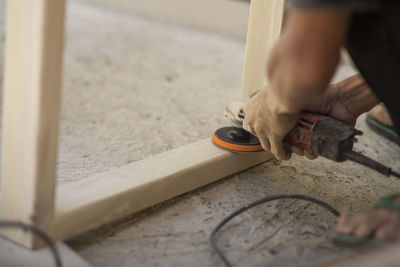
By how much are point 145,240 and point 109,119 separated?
0.81 m

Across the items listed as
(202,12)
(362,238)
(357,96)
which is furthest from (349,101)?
(202,12)

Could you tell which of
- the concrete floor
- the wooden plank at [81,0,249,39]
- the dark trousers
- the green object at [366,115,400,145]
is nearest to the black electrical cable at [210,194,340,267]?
the concrete floor

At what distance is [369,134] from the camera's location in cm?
193

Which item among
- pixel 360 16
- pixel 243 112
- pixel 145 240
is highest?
pixel 360 16

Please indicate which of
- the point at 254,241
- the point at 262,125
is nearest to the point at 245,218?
the point at 254,241

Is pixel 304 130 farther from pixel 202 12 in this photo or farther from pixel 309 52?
pixel 202 12

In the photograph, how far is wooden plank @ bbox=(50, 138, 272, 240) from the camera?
3.77 ft

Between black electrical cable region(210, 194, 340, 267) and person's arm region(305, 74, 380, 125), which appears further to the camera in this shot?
person's arm region(305, 74, 380, 125)

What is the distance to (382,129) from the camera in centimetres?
190

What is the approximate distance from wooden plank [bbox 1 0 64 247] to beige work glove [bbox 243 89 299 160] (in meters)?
0.46

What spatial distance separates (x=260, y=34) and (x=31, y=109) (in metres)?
0.78

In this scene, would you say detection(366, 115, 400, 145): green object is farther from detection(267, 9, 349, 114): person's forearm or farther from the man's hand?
detection(267, 9, 349, 114): person's forearm

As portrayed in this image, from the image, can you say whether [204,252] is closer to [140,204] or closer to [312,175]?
[140,204]

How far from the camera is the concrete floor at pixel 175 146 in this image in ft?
3.93
